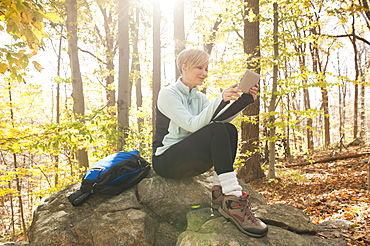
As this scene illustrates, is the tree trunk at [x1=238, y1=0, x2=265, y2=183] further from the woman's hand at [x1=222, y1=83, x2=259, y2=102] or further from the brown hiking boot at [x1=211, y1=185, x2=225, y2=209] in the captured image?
the woman's hand at [x1=222, y1=83, x2=259, y2=102]

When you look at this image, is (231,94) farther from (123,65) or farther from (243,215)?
(123,65)

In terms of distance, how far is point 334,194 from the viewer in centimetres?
434

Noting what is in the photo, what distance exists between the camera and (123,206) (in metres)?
2.47

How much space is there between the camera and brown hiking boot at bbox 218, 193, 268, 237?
6.41 feet

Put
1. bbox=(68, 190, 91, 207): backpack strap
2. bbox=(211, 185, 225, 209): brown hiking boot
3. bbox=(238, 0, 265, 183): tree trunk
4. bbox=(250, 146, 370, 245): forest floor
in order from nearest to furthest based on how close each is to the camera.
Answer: bbox=(211, 185, 225, 209): brown hiking boot, bbox=(68, 190, 91, 207): backpack strap, bbox=(250, 146, 370, 245): forest floor, bbox=(238, 0, 265, 183): tree trunk

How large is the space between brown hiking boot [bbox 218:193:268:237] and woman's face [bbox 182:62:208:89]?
112cm

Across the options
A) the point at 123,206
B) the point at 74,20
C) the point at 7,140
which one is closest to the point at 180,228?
the point at 123,206

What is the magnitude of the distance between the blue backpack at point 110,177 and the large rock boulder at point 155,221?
98mm

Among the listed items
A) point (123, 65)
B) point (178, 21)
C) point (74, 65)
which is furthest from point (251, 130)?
point (74, 65)

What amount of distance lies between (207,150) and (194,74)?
755mm

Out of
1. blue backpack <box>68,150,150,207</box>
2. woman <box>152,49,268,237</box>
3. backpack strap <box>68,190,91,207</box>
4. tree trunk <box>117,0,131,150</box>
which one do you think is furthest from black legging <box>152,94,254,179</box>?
tree trunk <box>117,0,131,150</box>

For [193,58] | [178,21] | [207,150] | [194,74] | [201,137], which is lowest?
[207,150]

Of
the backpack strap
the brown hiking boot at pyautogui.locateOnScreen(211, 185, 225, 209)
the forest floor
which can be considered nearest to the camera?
the brown hiking boot at pyautogui.locateOnScreen(211, 185, 225, 209)

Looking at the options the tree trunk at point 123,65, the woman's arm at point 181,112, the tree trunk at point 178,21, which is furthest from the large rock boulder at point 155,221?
the tree trunk at point 178,21
